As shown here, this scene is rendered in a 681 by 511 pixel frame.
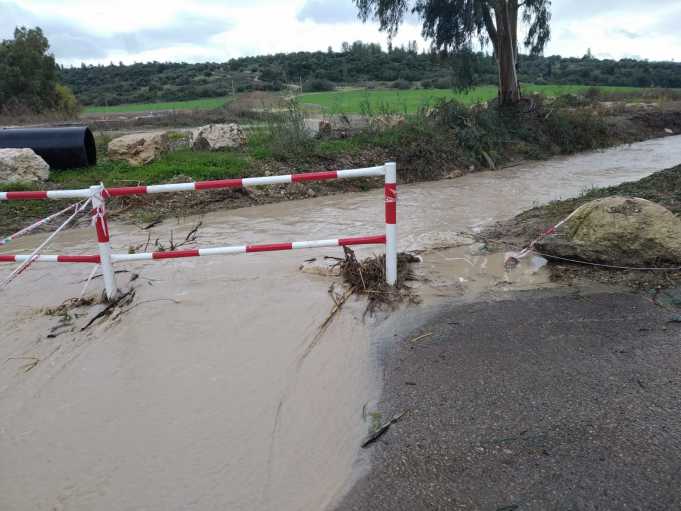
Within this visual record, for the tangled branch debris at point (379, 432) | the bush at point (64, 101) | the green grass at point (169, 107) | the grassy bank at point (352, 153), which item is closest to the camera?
the tangled branch debris at point (379, 432)

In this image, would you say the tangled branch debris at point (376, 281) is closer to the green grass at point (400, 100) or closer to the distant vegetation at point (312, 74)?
the green grass at point (400, 100)

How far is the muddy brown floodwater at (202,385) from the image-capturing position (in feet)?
9.57

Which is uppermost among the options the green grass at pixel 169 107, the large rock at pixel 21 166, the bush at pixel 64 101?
the bush at pixel 64 101

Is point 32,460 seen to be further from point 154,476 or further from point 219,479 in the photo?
point 219,479

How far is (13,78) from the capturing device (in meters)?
32.5

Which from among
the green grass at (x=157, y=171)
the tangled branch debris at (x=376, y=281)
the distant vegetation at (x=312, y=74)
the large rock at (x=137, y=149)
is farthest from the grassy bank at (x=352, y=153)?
the distant vegetation at (x=312, y=74)

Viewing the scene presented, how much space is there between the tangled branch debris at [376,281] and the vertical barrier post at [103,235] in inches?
84.0

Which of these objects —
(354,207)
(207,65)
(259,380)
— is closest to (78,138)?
(354,207)

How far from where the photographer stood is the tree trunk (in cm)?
1731

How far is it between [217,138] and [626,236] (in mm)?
10849

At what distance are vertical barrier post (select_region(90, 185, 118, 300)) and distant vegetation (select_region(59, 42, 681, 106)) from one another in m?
43.0

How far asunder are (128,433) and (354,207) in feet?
25.3

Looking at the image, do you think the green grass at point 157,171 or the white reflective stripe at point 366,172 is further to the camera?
the green grass at point 157,171

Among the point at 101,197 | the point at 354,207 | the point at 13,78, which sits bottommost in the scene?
the point at 354,207
